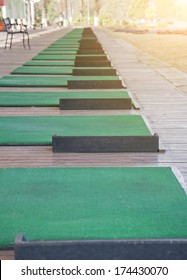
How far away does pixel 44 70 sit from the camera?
9.41m

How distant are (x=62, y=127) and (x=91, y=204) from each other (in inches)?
75.5

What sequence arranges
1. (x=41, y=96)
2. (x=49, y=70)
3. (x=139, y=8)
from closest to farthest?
(x=41, y=96), (x=49, y=70), (x=139, y=8)

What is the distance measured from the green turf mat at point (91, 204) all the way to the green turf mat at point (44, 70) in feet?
18.5

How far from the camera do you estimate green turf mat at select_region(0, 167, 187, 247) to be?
2.52 metres

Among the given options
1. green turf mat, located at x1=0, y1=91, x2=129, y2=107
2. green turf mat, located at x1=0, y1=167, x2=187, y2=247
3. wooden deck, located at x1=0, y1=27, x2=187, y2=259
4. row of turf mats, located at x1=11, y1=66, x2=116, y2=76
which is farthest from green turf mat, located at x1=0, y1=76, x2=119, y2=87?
green turf mat, located at x1=0, y1=167, x2=187, y2=247

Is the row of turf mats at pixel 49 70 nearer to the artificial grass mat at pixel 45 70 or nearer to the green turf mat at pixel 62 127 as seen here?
the artificial grass mat at pixel 45 70

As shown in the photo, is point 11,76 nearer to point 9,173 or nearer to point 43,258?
point 9,173

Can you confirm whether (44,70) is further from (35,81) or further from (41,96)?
(41,96)

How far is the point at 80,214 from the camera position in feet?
8.96

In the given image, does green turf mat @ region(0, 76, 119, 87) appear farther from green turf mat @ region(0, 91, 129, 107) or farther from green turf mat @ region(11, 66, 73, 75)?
green turf mat @ region(0, 91, 129, 107)

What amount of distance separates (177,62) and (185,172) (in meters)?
9.21

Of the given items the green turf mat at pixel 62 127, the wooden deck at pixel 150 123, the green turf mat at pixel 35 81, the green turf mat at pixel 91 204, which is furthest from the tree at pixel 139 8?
the green turf mat at pixel 91 204

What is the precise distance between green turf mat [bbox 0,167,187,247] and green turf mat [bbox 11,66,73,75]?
5.64 metres

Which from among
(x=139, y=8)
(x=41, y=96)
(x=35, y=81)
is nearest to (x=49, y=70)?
(x=35, y=81)
